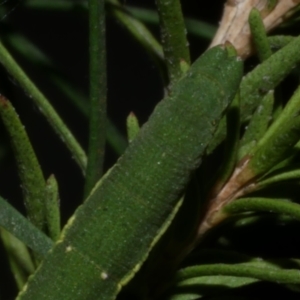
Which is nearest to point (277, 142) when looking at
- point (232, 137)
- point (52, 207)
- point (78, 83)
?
point (232, 137)

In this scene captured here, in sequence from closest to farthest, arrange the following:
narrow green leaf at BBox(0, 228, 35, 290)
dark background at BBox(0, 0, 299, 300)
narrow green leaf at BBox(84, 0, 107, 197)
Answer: narrow green leaf at BBox(84, 0, 107, 197) < narrow green leaf at BBox(0, 228, 35, 290) < dark background at BBox(0, 0, 299, 300)

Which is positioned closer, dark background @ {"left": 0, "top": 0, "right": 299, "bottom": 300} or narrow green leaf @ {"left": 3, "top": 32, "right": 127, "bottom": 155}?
narrow green leaf @ {"left": 3, "top": 32, "right": 127, "bottom": 155}

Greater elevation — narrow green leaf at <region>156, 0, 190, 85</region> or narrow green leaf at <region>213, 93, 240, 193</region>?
narrow green leaf at <region>156, 0, 190, 85</region>

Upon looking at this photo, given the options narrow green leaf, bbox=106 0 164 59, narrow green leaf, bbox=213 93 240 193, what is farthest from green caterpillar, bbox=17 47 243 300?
narrow green leaf, bbox=106 0 164 59

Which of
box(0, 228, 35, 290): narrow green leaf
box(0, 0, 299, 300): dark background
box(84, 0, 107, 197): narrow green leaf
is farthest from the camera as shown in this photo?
box(0, 0, 299, 300): dark background

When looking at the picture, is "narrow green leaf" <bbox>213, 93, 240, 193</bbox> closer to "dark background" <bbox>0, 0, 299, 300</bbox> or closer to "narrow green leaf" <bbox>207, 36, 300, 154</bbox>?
"narrow green leaf" <bbox>207, 36, 300, 154</bbox>

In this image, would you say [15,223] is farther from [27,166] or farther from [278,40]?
[278,40]
